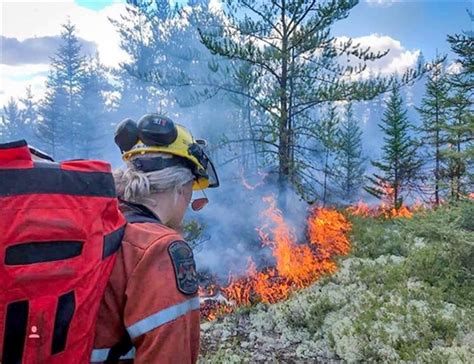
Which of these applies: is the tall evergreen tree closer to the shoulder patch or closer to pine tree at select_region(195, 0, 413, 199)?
pine tree at select_region(195, 0, 413, 199)

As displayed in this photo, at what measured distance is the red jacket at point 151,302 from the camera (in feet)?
4.59

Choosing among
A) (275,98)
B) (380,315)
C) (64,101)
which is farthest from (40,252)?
(64,101)

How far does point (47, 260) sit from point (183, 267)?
47cm

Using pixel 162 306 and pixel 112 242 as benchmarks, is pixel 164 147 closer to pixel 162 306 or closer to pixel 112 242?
pixel 112 242

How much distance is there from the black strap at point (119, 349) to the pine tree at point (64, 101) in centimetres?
3832

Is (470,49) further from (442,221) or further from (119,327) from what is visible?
(119,327)

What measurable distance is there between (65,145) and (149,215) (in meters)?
39.3

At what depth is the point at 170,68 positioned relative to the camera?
33.5 metres

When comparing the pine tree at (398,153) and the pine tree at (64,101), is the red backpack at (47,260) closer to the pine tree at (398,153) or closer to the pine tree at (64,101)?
the pine tree at (398,153)

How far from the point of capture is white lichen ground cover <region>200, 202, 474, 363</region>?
5.46 m

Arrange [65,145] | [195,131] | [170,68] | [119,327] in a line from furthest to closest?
1. [65,145]
2. [170,68]
3. [195,131]
4. [119,327]

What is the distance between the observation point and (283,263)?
11.4 m

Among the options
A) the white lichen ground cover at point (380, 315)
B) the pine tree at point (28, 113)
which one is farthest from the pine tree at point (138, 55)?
the white lichen ground cover at point (380, 315)

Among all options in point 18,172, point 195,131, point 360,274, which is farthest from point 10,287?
point 195,131
